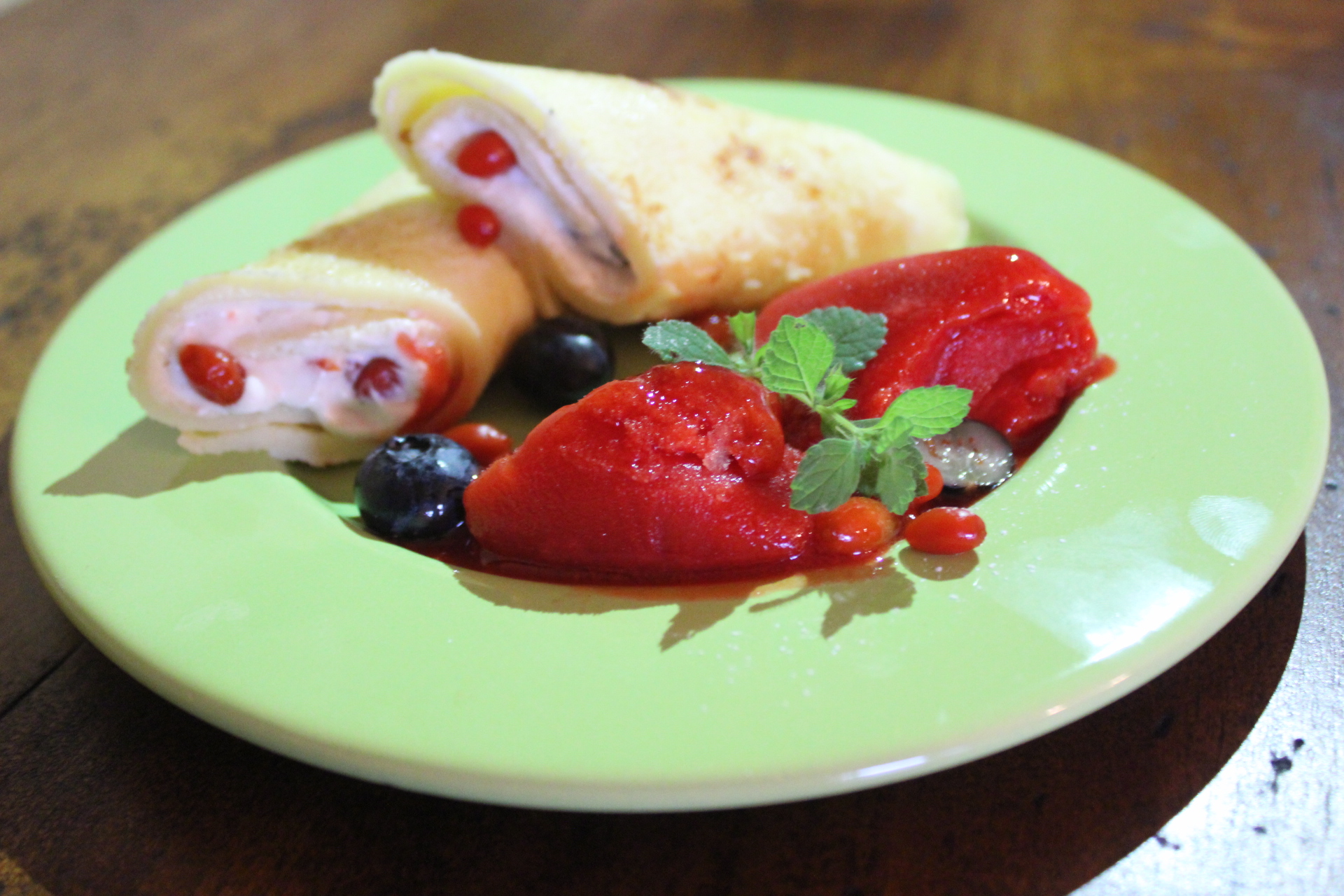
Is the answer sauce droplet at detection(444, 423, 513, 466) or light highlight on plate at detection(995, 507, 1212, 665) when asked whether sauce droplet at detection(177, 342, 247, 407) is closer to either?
sauce droplet at detection(444, 423, 513, 466)

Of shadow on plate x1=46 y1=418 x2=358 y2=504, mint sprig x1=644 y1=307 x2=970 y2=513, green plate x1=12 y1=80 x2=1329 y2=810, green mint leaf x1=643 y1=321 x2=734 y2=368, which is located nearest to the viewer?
green plate x1=12 y1=80 x2=1329 y2=810

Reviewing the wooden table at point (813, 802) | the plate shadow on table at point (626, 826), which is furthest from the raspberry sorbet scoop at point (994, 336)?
the plate shadow on table at point (626, 826)

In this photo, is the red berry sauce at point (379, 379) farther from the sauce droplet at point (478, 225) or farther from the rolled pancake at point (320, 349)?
the sauce droplet at point (478, 225)

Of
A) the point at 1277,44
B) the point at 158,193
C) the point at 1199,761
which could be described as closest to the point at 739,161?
the point at 1199,761

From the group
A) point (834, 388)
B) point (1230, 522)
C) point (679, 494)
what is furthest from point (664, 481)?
point (1230, 522)

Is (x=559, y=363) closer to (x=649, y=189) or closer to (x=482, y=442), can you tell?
(x=482, y=442)

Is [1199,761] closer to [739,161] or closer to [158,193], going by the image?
[739,161]

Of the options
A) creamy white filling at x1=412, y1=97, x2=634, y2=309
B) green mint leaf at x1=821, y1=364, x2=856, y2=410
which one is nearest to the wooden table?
green mint leaf at x1=821, y1=364, x2=856, y2=410
